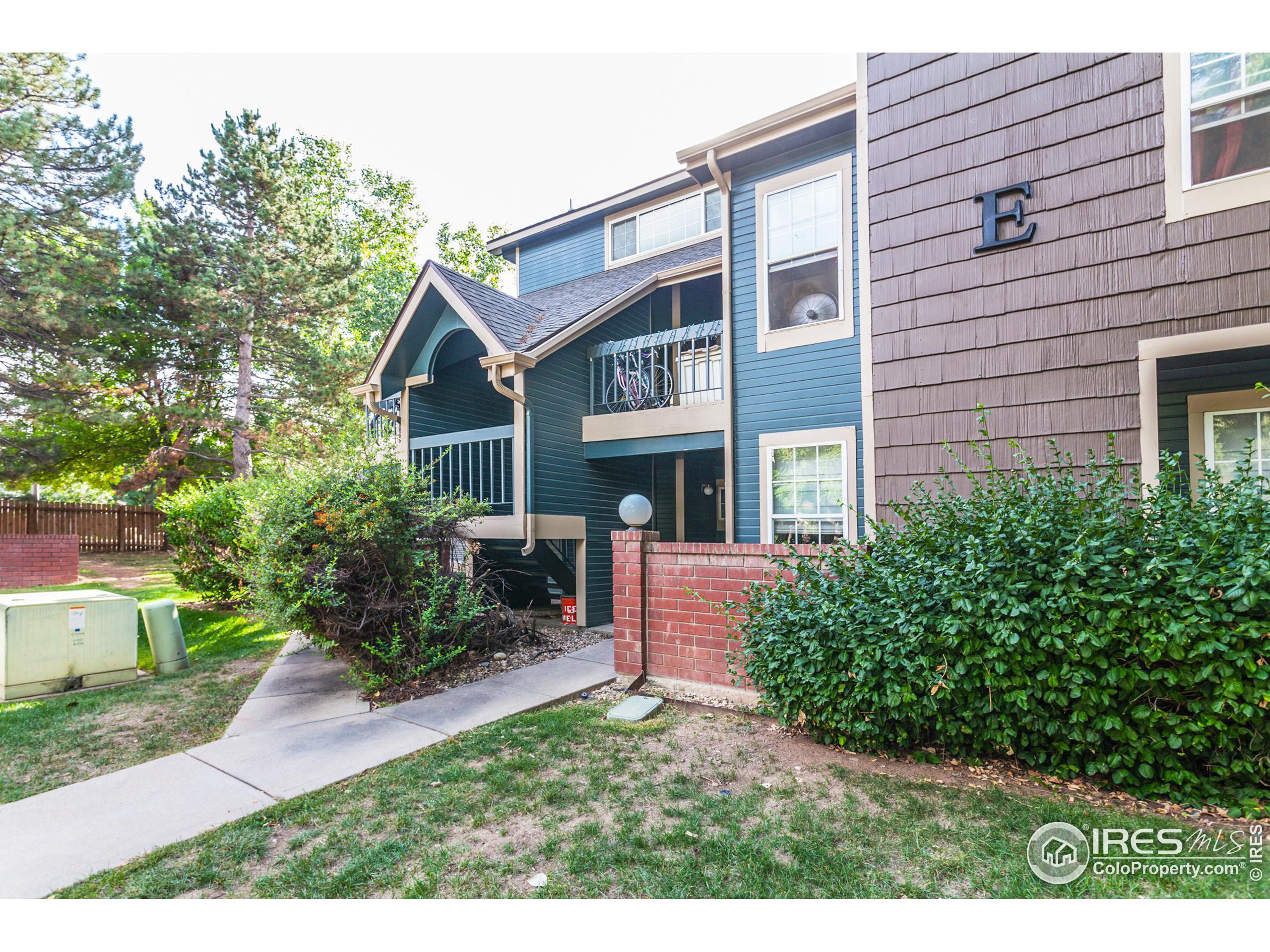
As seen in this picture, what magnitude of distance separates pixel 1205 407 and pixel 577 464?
6.44m

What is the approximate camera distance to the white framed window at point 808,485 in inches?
240

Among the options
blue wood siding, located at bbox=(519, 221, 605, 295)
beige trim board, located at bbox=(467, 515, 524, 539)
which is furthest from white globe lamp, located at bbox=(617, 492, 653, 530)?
blue wood siding, located at bbox=(519, 221, 605, 295)

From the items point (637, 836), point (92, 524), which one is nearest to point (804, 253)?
point (637, 836)

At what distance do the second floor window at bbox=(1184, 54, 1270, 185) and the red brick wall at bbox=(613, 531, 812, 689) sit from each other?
12.1ft

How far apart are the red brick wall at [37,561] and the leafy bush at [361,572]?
9.47 meters

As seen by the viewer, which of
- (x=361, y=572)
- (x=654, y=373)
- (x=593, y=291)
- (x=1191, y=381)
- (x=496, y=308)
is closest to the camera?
(x=1191, y=381)

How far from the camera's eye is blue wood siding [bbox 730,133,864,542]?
20.0ft

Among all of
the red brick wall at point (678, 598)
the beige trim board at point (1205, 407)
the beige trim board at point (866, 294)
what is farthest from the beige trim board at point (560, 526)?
the beige trim board at point (1205, 407)

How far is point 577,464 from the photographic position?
8.50 m

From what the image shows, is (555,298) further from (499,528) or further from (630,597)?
(630,597)

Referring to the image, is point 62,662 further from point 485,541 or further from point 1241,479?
point 1241,479

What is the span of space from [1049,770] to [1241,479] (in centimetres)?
172

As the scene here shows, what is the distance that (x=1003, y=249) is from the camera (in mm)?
4621
